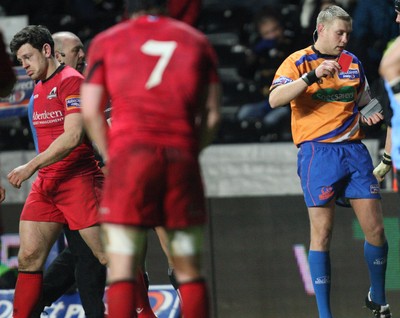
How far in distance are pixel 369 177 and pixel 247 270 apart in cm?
165

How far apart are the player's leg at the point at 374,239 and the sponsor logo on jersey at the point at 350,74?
0.80 meters

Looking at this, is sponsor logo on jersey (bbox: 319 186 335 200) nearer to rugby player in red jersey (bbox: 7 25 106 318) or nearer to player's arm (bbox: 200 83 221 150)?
rugby player in red jersey (bbox: 7 25 106 318)

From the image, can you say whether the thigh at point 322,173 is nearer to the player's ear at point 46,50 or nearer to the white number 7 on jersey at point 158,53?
the player's ear at point 46,50

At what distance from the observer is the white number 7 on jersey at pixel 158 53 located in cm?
429

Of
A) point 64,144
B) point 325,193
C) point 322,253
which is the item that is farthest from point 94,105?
point 322,253

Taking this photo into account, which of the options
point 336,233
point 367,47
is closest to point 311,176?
point 336,233

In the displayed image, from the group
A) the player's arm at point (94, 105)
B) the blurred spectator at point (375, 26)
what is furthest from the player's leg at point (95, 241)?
the blurred spectator at point (375, 26)

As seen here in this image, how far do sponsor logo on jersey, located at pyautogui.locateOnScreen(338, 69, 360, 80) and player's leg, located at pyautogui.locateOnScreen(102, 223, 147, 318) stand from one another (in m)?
2.64

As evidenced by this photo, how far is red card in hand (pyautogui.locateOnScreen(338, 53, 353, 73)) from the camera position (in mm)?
6602

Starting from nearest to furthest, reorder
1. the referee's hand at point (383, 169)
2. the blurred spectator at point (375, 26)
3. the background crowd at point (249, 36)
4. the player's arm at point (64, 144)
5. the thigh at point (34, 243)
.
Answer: the player's arm at point (64, 144)
the thigh at point (34, 243)
the referee's hand at point (383, 169)
the background crowd at point (249, 36)
the blurred spectator at point (375, 26)

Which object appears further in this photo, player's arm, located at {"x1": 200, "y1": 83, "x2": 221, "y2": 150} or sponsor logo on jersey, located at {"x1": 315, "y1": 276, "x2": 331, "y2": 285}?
sponsor logo on jersey, located at {"x1": 315, "y1": 276, "x2": 331, "y2": 285}

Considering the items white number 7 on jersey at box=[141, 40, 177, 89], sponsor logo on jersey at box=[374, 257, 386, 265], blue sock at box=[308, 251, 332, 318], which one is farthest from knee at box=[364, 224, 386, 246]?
white number 7 on jersey at box=[141, 40, 177, 89]

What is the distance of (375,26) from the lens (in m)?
9.77

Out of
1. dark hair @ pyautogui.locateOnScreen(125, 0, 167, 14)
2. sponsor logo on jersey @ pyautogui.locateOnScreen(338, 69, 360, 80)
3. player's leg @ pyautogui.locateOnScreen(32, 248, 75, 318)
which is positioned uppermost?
dark hair @ pyautogui.locateOnScreen(125, 0, 167, 14)
